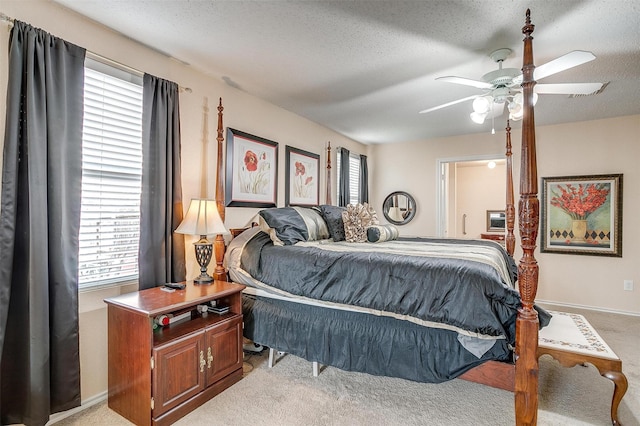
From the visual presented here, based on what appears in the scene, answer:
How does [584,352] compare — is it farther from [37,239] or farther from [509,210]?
[37,239]

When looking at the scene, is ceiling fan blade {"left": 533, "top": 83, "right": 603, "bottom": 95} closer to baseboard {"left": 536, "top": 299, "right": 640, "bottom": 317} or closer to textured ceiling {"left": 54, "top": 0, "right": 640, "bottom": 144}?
textured ceiling {"left": 54, "top": 0, "right": 640, "bottom": 144}

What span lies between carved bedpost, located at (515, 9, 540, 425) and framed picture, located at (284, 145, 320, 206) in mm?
2645

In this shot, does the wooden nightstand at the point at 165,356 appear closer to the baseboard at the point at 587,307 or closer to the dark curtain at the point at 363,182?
the dark curtain at the point at 363,182

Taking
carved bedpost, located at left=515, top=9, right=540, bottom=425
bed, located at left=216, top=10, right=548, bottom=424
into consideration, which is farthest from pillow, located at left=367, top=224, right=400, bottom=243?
carved bedpost, located at left=515, top=9, right=540, bottom=425

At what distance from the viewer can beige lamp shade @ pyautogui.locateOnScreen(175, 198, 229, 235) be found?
92.4 inches

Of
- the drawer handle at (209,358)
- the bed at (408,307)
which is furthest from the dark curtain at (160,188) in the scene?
the drawer handle at (209,358)

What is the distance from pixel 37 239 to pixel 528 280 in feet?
8.55

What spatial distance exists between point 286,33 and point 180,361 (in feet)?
7.20

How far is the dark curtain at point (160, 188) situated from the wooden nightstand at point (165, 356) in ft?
0.71

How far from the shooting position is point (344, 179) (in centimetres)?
490

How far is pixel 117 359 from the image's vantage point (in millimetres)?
1948

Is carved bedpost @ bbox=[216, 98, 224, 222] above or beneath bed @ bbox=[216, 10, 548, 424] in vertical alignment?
above

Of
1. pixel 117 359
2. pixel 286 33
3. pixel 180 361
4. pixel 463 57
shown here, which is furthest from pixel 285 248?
pixel 463 57

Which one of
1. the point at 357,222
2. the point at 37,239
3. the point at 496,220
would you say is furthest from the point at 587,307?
the point at 37,239
